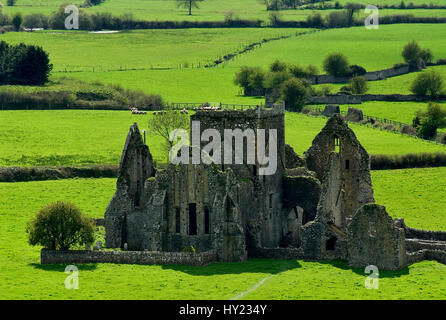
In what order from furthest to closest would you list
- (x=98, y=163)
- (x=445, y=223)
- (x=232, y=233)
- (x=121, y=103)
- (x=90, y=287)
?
1. (x=121, y=103)
2. (x=98, y=163)
3. (x=445, y=223)
4. (x=232, y=233)
5. (x=90, y=287)

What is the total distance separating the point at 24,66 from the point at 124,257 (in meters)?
88.6

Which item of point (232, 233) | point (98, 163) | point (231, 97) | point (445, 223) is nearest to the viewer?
point (232, 233)

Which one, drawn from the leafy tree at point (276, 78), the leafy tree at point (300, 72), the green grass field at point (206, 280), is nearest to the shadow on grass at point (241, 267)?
the green grass field at point (206, 280)

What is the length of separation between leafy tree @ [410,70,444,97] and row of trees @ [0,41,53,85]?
48.2 metres

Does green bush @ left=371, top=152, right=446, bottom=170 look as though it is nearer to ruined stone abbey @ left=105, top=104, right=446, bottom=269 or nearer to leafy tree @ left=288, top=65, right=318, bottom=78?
ruined stone abbey @ left=105, top=104, right=446, bottom=269

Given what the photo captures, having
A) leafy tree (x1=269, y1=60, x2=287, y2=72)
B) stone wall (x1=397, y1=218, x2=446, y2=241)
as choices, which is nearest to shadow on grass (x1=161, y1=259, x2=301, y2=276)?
stone wall (x1=397, y1=218, x2=446, y2=241)

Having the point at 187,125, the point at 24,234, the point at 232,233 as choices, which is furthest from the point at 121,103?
the point at 232,233

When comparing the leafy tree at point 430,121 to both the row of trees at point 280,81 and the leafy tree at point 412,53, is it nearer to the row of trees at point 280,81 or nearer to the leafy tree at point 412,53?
the row of trees at point 280,81

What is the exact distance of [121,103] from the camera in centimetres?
15238

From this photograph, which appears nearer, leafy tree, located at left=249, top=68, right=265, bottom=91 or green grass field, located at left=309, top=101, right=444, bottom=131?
green grass field, located at left=309, top=101, right=444, bottom=131

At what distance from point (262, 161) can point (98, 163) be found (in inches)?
1382

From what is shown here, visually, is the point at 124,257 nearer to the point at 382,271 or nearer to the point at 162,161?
the point at 382,271

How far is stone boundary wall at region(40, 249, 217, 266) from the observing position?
3110 inches

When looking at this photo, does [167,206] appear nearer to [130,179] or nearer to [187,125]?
[130,179]
